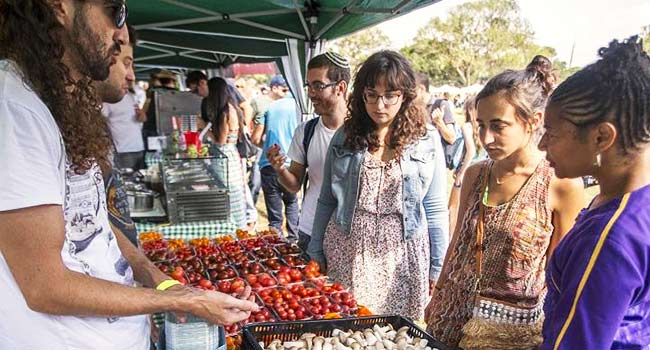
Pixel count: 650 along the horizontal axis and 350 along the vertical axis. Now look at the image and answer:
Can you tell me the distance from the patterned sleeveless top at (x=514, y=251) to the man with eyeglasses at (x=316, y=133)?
4.25 ft

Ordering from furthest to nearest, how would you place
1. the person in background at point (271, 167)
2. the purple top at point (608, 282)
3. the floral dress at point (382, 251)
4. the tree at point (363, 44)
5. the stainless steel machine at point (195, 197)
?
1. the tree at point (363, 44)
2. the person in background at point (271, 167)
3. the stainless steel machine at point (195, 197)
4. the floral dress at point (382, 251)
5. the purple top at point (608, 282)

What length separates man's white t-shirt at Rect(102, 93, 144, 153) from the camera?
A: 5.61 meters

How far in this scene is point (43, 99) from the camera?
3.72 feet

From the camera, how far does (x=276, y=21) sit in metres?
4.96

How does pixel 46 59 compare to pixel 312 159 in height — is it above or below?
above

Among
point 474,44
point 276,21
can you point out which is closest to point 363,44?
point 474,44

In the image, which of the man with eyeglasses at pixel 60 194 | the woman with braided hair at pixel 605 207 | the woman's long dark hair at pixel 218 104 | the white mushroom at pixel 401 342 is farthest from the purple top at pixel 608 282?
the woman's long dark hair at pixel 218 104

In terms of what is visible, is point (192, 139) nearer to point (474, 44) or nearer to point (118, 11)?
point (118, 11)

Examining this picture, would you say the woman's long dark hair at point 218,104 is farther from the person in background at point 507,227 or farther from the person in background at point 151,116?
the person in background at point 507,227

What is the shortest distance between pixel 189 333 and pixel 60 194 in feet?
1.85

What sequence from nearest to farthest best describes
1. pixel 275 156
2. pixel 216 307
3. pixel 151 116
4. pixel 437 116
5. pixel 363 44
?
pixel 216 307, pixel 275 156, pixel 437 116, pixel 151 116, pixel 363 44

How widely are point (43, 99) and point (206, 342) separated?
2.60ft

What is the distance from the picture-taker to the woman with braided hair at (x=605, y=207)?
1168 millimetres

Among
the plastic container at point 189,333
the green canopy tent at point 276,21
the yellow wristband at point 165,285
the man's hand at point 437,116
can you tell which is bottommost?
the plastic container at point 189,333
